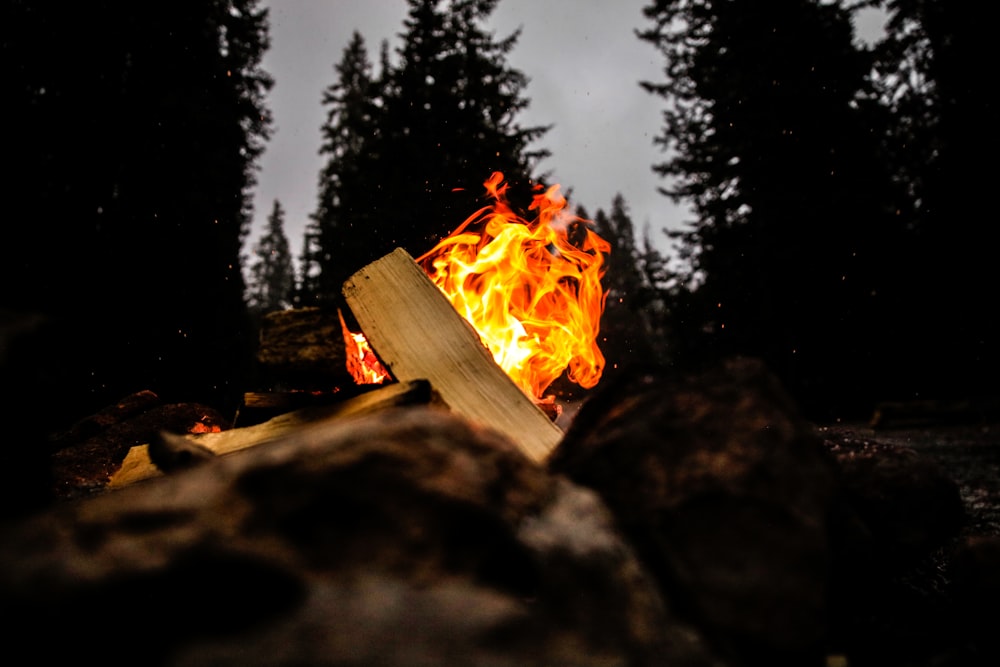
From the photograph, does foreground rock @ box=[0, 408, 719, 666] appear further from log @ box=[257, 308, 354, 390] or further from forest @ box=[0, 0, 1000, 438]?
forest @ box=[0, 0, 1000, 438]

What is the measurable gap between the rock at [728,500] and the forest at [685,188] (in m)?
8.96

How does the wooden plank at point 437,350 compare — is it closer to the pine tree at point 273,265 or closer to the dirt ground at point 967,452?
the dirt ground at point 967,452

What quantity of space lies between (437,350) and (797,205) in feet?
35.6

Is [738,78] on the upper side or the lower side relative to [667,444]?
upper

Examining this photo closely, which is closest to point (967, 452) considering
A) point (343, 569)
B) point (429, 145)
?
point (343, 569)

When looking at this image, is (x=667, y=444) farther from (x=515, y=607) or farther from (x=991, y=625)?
(x=991, y=625)

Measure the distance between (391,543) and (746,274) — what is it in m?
12.0

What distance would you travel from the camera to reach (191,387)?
10.6 metres

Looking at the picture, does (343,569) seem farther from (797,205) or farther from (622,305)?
(622,305)

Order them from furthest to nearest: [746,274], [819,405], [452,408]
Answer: [746,274] → [819,405] → [452,408]

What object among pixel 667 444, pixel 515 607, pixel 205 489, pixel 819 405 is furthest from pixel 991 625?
pixel 819 405

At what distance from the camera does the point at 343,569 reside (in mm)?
981

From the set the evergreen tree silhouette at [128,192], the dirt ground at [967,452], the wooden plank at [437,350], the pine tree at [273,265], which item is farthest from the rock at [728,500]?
the pine tree at [273,265]

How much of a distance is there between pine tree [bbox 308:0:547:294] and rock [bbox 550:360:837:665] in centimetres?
971
